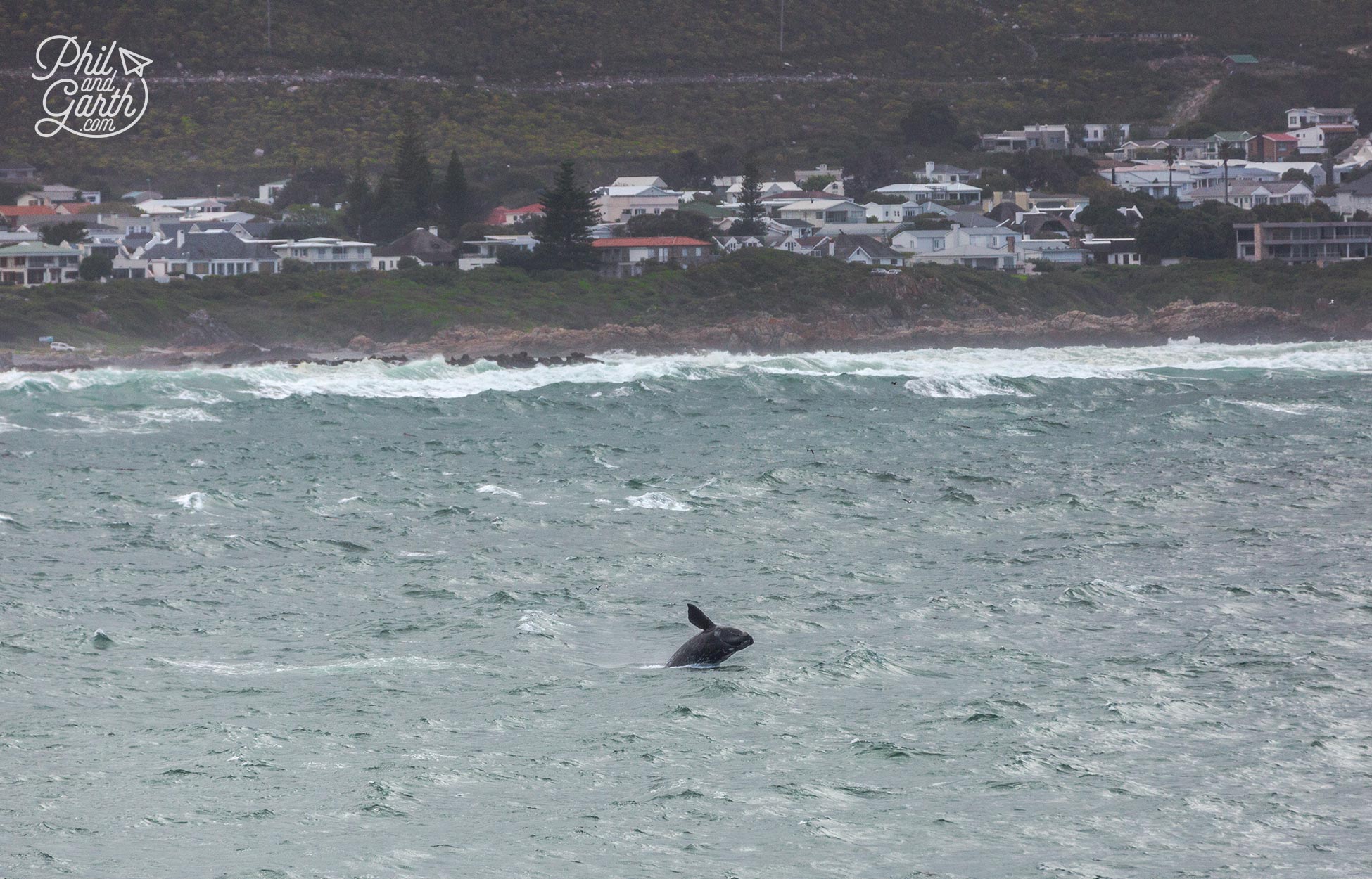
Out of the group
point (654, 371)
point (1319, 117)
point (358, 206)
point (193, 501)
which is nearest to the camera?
point (193, 501)

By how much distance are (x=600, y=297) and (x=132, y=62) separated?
78602 mm

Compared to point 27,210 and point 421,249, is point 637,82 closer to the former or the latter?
point 421,249

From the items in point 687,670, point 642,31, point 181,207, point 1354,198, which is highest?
point 642,31

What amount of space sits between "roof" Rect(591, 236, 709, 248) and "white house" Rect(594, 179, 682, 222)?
41.7 ft

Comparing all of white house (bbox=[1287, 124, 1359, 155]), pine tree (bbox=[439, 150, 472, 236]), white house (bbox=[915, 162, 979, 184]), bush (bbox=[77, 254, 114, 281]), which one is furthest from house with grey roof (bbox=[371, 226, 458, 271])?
white house (bbox=[1287, 124, 1359, 155])

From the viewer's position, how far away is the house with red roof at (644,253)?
101m

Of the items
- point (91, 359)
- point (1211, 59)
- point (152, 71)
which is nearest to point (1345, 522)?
point (91, 359)

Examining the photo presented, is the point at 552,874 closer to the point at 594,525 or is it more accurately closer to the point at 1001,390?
the point at 594,525

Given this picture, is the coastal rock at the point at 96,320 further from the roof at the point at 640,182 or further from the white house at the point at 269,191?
the roof at the point at 640,182

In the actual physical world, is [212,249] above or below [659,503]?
above

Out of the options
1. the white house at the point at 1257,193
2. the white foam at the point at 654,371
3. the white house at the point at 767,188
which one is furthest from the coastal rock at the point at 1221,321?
the white house at the point at 767,188

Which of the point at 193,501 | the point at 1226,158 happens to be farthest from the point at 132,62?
the point at 193,501

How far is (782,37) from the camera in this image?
17575cm

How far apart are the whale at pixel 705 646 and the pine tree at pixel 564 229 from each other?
7954 centimetres
